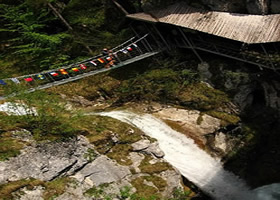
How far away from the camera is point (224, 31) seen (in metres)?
17.0

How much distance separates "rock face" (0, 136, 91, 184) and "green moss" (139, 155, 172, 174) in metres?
2.42

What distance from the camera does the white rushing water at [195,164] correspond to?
12812 mm

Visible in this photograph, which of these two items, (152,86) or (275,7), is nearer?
(275,7)

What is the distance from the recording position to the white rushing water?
12812 millimetres

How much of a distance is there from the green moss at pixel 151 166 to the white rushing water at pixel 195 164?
3.19 feet

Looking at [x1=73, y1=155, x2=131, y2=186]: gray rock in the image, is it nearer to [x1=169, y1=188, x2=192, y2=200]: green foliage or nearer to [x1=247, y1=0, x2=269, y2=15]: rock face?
[x1=169, y1=188, x2=192, y2=200]: green foliage

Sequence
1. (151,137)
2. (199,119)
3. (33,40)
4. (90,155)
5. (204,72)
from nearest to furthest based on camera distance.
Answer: (90,155), (151,137), (199,119), (204,72), (33,40)

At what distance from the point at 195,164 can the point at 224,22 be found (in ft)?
29.1

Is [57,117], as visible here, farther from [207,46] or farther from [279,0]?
[279,0]

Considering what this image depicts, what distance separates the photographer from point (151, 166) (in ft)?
39.9

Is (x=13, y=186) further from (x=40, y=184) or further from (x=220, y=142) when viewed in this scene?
(x=220, y=142)

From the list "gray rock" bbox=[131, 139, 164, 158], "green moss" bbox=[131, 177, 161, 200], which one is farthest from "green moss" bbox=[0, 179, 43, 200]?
"gray rock" bbox=[131, 139, 164, 158]

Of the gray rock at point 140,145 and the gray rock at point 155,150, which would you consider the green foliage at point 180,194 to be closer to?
the gray rock at point 155,150

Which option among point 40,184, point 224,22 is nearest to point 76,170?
point 40,184
